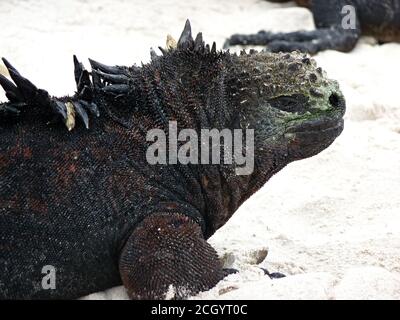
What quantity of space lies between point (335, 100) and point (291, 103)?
0.22 metres

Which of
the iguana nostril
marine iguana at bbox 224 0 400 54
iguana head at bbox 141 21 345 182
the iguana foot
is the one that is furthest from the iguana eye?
marine iguana at bbox 224 0 400 54

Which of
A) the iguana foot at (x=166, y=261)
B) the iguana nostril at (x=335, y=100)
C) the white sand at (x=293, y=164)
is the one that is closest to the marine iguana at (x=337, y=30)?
the white sand at (x=293, y=164)

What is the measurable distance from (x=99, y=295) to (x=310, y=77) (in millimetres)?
1347

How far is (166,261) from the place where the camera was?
364 centimetres

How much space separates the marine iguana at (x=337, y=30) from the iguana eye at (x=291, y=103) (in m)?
4.08

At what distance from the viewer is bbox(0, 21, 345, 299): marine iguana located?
367cm

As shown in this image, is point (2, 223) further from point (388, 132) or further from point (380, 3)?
point (380, 3)

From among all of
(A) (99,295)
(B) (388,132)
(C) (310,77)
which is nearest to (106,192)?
(A) (99,295)

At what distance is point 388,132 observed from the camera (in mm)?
6191

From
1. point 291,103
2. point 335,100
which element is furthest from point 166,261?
point 335,100

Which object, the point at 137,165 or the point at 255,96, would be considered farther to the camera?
the point at 255,96

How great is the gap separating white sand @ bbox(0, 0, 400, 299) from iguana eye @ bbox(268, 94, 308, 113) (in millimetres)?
743

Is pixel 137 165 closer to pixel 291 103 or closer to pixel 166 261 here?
pixel 166 261

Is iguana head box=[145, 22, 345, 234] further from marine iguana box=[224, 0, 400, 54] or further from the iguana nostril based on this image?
marine iguana box=[224, 0, 400, 54]
